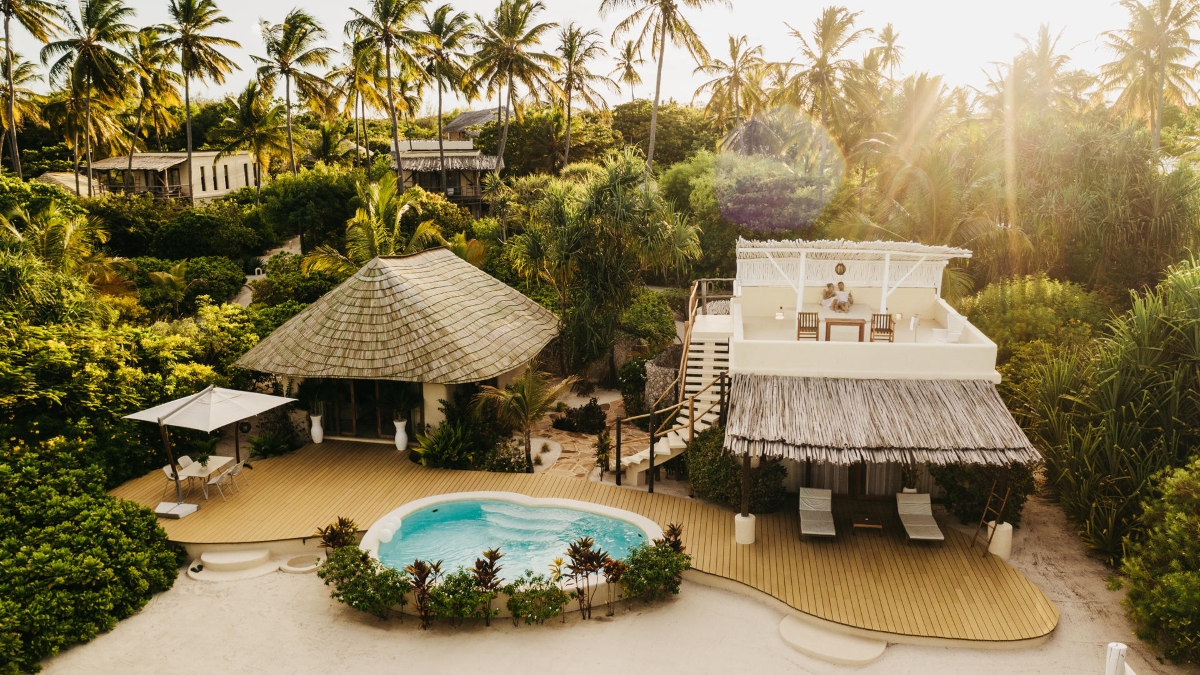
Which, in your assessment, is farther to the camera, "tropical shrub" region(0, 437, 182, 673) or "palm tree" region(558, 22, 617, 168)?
"palm tree" region(558, 22, 617, 168)

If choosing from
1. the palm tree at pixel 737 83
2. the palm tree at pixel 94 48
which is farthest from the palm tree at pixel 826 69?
the palm tree at pixel 94 48

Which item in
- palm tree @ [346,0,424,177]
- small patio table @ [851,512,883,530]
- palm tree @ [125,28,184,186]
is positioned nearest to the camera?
small patio table @ [851,512,883,530]

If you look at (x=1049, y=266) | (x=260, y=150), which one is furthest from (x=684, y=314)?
(x=260, y=150)

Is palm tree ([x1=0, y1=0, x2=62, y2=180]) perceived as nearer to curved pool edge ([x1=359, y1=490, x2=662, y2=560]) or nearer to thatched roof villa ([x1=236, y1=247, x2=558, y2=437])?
thatched roof villa ([x1=236, y1=247, x2=558, y2=437])

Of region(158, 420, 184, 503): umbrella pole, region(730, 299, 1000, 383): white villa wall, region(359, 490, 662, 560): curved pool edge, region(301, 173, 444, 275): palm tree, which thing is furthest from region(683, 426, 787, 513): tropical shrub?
region(301, 173, 444, 275): palm tree

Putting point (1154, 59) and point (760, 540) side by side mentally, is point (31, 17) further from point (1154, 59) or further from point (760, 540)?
point (1154, 59)

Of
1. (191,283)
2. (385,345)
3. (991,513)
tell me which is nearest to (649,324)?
(385,345)
